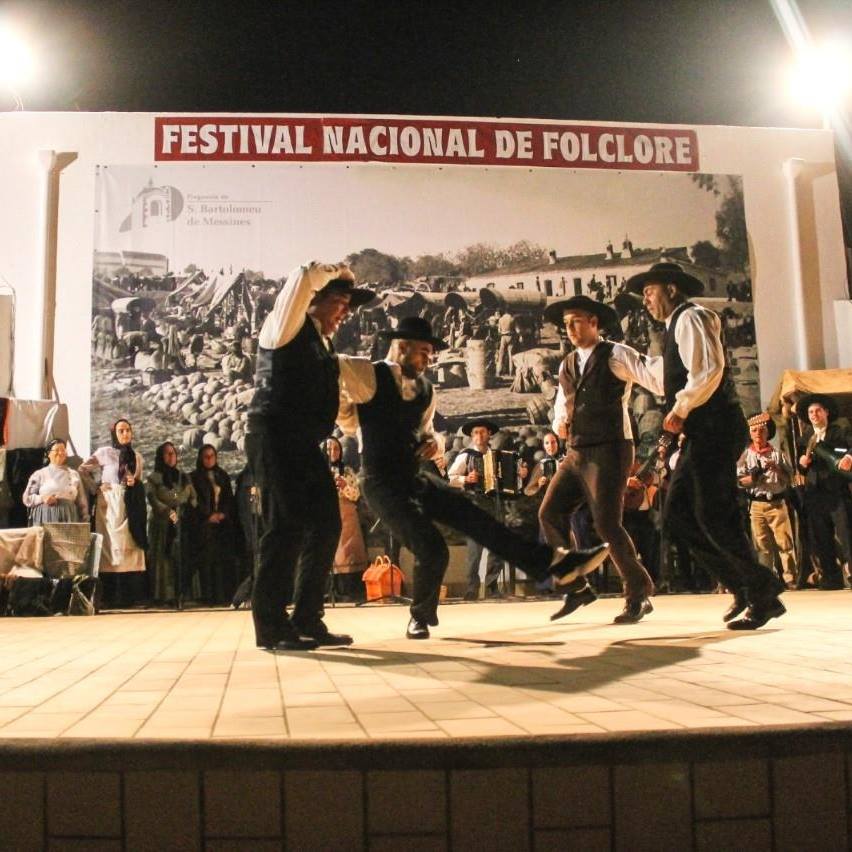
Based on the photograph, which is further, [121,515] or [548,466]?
[548,466]

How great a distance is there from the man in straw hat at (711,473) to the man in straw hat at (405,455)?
3.16 ft

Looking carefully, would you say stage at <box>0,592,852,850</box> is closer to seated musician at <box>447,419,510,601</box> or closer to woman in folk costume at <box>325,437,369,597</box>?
seated musician at <box>447,419,510,601</box>

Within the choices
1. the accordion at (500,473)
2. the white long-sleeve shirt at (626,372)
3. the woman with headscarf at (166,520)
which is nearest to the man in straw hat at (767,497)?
the accordion at (500,473)

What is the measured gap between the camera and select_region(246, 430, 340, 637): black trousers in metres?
4.11

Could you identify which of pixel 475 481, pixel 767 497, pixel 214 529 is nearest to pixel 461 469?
pixel 475 481

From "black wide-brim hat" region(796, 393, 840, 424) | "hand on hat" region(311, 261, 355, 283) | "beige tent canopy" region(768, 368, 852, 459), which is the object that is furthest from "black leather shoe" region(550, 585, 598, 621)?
"black wide-brim hat" region(796, 393, 840, 424)

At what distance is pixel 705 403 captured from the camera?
186 inches

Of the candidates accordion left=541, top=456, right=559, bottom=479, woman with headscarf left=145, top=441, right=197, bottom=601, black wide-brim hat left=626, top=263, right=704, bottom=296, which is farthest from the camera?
accordion left=541, top=456, right=559, bottom=479

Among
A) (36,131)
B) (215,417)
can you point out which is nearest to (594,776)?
(215,417)

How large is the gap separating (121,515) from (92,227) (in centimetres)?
352

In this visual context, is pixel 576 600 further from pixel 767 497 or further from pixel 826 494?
pixel 826 494

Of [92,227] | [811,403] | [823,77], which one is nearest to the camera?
[811,403]

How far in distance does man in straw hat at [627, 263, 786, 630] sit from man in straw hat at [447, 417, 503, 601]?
15.6ft

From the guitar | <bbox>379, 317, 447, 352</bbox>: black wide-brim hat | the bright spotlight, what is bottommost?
the guitar
